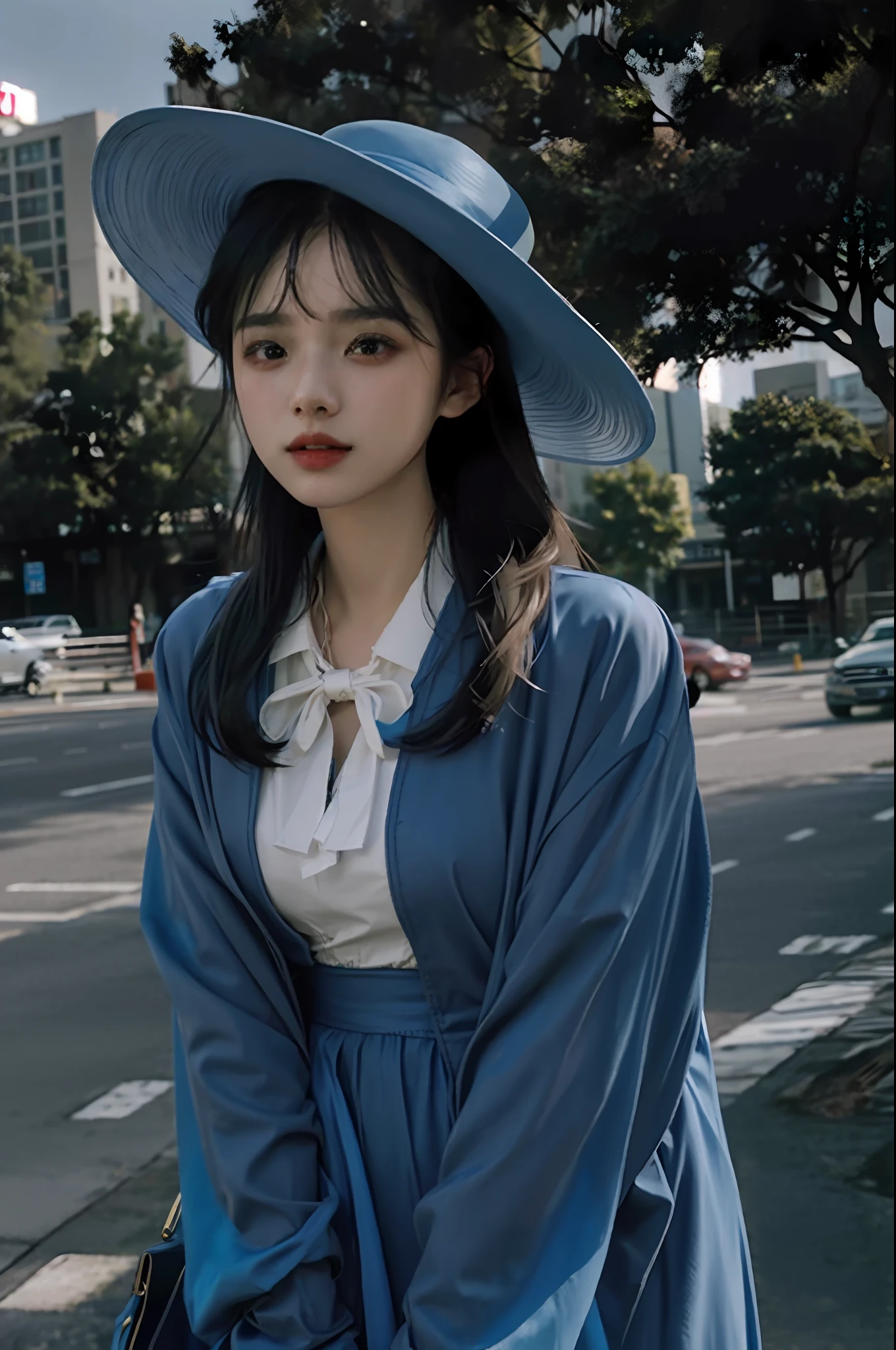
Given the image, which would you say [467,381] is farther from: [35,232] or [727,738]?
[727,738]

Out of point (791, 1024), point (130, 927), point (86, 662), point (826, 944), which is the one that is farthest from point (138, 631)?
point (826, 944)

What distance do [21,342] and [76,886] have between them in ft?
2.00

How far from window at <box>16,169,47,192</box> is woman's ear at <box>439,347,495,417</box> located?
543 mm

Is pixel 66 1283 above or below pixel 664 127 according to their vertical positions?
below

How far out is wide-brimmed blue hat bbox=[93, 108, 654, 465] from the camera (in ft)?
2.84

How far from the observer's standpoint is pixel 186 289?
1.06 m

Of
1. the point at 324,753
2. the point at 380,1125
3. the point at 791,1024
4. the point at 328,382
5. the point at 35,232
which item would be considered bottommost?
the point at 791,1024

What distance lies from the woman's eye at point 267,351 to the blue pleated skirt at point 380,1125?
416 mm

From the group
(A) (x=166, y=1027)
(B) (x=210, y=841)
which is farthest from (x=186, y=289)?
(A) (x=166, y=1027)

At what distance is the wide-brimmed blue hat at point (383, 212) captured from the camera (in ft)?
2.84

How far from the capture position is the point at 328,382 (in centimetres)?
89

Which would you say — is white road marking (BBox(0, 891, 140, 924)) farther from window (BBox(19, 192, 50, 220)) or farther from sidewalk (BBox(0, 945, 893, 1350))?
window (BBox(19, 192, 50, 220))

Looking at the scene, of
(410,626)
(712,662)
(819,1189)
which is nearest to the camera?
(410,626)

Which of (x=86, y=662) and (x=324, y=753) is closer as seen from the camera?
(x=324, y=753)
